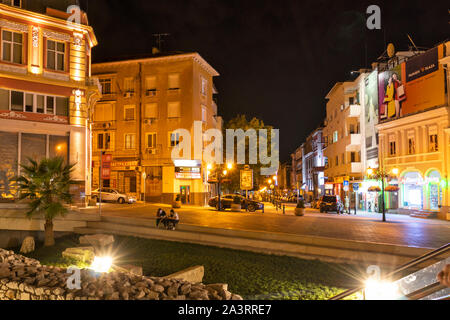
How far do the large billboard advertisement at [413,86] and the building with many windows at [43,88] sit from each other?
25087 mm

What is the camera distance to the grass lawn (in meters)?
9.14

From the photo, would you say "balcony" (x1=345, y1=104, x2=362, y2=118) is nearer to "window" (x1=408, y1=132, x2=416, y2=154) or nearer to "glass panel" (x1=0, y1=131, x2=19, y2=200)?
"window" (x1=408, y1=132, x2=416, y2=154)

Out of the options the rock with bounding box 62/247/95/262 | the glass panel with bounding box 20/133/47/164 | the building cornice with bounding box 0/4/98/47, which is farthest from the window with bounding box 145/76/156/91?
the rock with bounding box 62/247/95/262

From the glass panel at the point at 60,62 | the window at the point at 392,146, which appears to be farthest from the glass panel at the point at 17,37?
the window at the point at 392,146

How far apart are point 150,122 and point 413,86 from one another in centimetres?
2562

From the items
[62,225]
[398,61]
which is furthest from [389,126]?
[62,225]

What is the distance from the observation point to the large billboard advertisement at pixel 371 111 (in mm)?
35938

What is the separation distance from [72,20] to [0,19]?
4.43 metres

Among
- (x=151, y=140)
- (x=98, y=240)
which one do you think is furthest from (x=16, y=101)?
(x=151, y=140)

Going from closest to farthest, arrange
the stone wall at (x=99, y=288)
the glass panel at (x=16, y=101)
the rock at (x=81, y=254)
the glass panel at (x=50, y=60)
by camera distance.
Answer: the stone wall at (x=99, y=288) → the rock at (x=81, y=254) → the glass panel at (x=16, y=101) → the glass panel at (x=50, y=60)

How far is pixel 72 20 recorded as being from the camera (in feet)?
83.3

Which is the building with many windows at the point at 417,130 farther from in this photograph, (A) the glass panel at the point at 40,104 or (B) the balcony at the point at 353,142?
(A) the glass panel at the point at 40,104

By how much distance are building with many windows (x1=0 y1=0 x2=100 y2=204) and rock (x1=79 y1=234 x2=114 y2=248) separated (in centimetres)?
810
